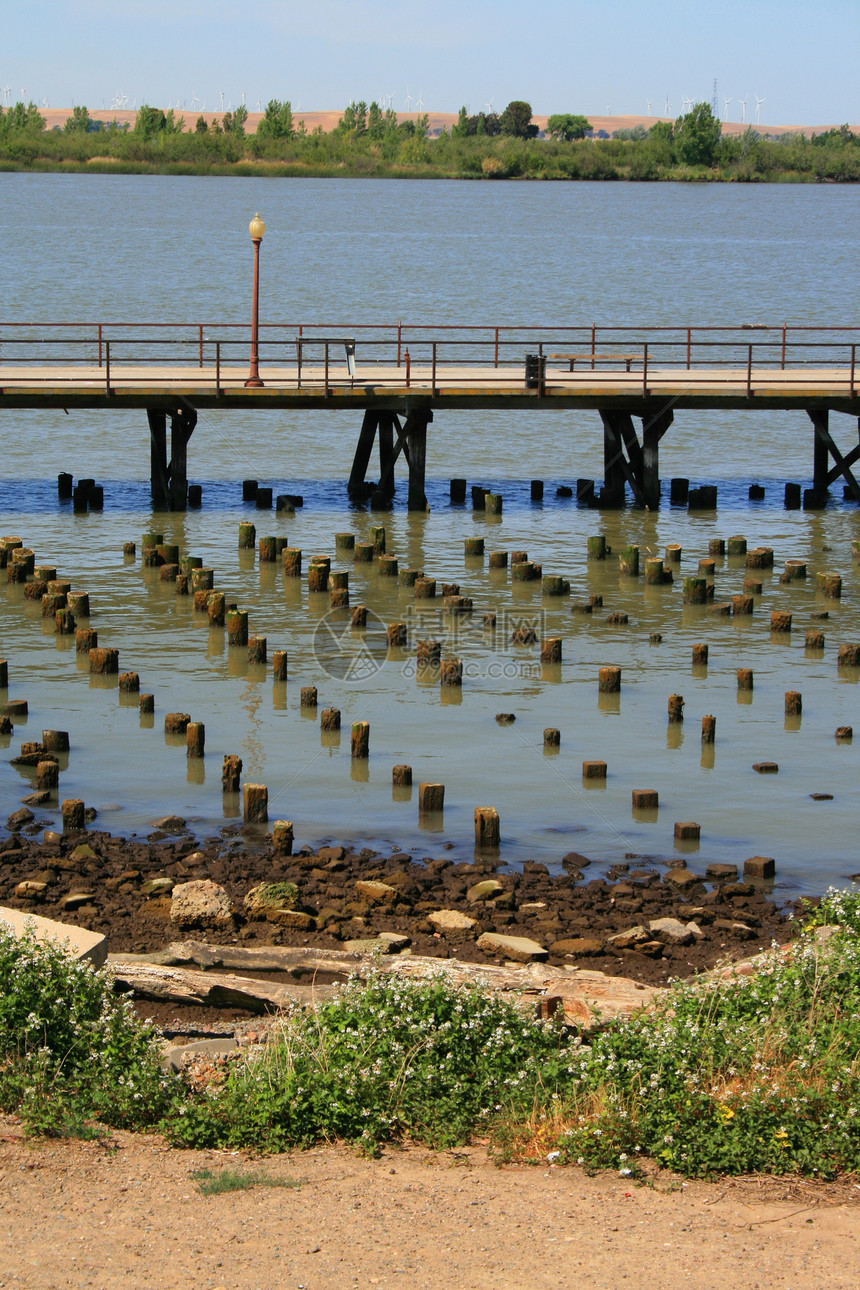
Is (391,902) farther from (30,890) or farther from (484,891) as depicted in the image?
(30,890)

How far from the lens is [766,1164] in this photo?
25.2 feet

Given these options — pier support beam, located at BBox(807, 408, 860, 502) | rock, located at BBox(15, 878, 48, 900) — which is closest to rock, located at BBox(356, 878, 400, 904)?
rock, located at BBox(15, 878, 48, 900)

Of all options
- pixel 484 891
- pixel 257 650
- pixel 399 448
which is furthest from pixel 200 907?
pixel 399 448

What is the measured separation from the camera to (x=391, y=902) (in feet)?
40.4

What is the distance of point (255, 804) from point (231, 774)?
0.86 m

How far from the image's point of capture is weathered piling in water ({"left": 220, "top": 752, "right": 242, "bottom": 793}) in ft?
49.0

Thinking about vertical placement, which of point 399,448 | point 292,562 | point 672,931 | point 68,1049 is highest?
point 399,448

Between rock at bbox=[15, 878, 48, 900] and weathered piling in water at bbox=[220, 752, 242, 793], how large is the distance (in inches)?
107

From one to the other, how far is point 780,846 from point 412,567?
11674 millimetres

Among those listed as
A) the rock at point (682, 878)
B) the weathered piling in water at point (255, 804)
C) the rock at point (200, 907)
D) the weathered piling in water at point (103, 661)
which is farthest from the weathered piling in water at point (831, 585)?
the rock at point (200, 907)

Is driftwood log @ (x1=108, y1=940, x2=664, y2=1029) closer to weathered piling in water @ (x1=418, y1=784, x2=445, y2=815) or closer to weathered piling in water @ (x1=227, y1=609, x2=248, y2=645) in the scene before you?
weathered piling in water @ (x1=418, y1=784, x2=445, y2=815)

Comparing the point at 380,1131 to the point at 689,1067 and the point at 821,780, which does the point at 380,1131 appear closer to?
the point at 689,1067

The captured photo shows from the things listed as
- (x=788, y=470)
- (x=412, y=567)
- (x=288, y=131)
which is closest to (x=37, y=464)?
(x=412, y=567)

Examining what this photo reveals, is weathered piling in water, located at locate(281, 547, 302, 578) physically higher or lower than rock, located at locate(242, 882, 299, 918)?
higher
